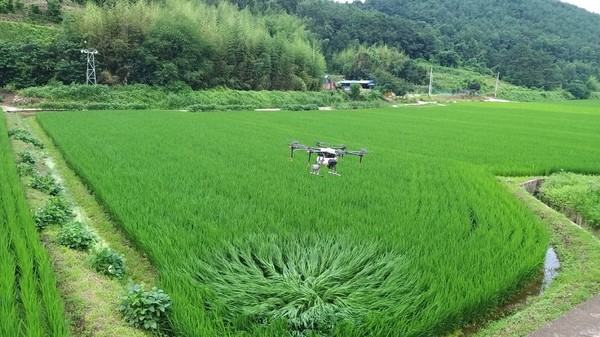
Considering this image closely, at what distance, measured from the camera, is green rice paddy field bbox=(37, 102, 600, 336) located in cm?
306

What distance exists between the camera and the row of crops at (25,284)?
2664mm

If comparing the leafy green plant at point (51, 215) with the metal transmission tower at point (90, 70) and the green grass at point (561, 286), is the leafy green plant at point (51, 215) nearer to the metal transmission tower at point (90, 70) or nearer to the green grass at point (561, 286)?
the green grass at point (561, 286)

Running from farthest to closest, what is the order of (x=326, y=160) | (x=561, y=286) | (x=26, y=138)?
(x=26, y=138) → (x=326, y=160) → (x=561, y=286)

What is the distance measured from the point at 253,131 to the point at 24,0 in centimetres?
3696

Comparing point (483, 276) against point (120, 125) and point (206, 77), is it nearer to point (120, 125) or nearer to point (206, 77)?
point (120, 125)

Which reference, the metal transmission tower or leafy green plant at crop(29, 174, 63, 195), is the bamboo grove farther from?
leafy green plant at crop(29, 174, 63, 195)

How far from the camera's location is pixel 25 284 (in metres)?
3.09

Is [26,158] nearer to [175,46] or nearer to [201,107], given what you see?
[201,107]

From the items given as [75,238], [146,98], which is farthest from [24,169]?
[146,98]

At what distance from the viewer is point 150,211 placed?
198 inches

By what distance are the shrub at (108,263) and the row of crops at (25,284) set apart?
40 cm

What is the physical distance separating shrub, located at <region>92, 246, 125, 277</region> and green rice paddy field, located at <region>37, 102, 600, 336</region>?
31 cm

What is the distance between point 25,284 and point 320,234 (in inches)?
101

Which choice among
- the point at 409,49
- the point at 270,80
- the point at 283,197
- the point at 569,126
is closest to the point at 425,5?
the point at 409,49
